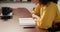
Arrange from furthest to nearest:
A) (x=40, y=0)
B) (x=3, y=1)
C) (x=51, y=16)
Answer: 1. (x=3, y=1)
2. (x=40, y=0)
3. (x=51, y=16)

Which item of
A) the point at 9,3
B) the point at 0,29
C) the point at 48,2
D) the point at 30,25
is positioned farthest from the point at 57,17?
the point at 9,3

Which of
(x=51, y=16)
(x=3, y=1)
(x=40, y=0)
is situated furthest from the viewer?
(x=3, y=1)

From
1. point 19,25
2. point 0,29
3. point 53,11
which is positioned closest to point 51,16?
point 53,11

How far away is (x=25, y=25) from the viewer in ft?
5.26

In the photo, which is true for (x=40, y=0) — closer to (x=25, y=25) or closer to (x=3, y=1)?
(x=25, y=25)

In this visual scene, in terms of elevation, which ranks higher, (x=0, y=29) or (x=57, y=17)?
(x=57, y=17)

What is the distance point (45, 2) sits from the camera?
154 cm

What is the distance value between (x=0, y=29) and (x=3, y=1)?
6.47ft

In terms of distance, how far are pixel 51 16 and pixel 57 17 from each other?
A: 144 millimetres

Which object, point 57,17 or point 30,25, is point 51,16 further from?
point 30,25

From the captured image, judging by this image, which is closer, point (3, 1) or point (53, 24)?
point (53, 24)

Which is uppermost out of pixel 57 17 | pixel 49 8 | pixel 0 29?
pixel 49 8

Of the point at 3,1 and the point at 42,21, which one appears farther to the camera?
the point at 3,1

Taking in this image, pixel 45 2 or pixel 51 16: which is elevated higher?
pixel 45 2
